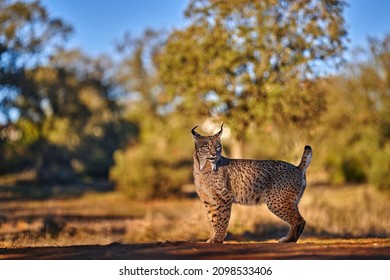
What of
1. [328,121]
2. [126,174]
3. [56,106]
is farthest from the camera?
[56,106]

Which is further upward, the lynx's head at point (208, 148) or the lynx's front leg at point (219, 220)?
the lynx's head at point (208, 148)

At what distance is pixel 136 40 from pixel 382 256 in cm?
4023

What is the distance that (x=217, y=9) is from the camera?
18.1 meters

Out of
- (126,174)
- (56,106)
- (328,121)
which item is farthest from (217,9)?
(56,106)

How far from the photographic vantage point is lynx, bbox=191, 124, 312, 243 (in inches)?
368

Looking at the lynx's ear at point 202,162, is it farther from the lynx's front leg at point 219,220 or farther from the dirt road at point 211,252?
the dirt road at point 211,252

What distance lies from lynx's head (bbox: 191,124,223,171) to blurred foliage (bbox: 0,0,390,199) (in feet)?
26.5

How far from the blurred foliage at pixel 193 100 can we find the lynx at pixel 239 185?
7.66 metres

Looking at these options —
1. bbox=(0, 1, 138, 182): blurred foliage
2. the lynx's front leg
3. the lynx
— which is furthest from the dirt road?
bbox=(0, 1, 138, 182): blurred foliage

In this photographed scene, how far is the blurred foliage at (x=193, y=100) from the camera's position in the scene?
17547 millimetres

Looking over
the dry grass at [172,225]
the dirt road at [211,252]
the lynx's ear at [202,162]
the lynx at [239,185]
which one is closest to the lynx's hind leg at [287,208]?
the lynx at [239,185]

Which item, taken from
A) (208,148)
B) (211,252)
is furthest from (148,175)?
(211,252)

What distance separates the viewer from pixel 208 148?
30.3ft
